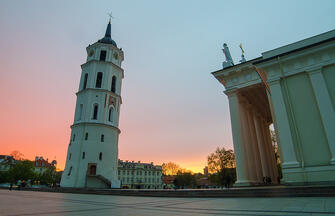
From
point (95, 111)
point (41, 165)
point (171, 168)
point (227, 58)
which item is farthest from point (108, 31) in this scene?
point (41, 165)

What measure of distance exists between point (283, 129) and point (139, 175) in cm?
8692

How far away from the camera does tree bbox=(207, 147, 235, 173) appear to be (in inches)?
1877

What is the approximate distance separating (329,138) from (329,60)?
185 inches

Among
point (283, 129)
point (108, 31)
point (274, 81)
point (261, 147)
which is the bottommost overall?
point (283, 129)

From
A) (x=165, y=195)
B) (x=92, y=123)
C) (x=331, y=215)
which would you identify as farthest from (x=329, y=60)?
(x=92, y=123)

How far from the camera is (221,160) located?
159 feet

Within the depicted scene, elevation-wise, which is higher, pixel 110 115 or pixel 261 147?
pixel 110 115

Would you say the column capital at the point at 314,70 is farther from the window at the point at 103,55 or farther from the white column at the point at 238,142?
the window at the point at 103,55

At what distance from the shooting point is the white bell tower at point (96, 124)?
2991 centimetres

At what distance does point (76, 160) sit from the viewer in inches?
1197

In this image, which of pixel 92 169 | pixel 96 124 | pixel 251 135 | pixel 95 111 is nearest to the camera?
pixel 251 135

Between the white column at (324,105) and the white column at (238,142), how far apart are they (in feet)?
18.2

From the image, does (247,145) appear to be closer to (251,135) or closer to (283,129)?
(251,135)

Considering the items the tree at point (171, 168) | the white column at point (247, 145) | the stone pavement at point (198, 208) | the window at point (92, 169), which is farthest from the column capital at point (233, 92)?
the tree at point (171, 168)
